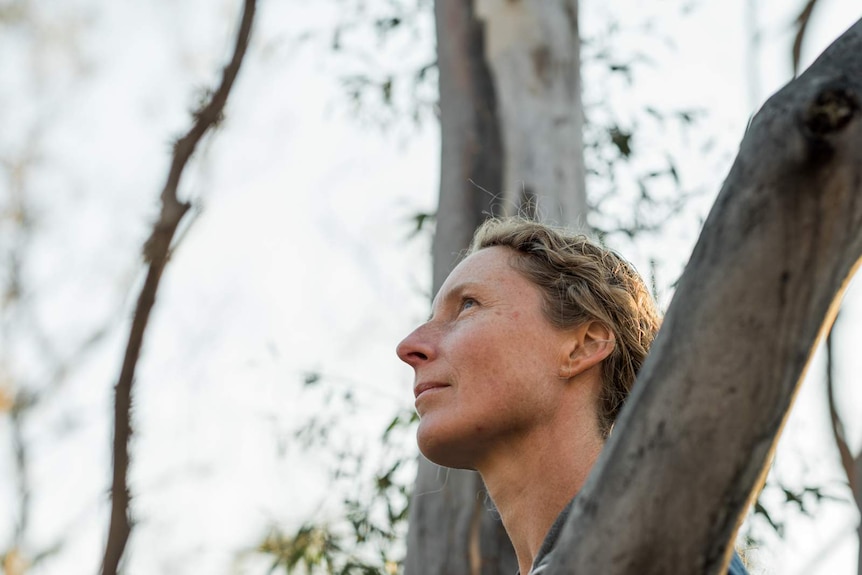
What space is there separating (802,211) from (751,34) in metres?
3.55

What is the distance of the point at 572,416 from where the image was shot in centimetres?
218

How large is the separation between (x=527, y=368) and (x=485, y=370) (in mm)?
88

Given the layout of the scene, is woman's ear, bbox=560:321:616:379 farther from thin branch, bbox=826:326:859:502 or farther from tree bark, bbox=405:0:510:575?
thin branch, bbox=826:326:859:502

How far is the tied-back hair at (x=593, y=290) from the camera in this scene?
2.29m

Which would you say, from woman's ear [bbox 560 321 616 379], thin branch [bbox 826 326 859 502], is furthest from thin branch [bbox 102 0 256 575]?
thin branch [bbox 826 326 859 502]

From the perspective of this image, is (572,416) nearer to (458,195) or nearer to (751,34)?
(458,195)

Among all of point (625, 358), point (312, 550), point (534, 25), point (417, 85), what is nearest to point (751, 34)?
point (534, 25)

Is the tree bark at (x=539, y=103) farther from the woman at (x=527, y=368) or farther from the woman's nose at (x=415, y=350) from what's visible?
A: the woman's nose at (x=415, y=350)

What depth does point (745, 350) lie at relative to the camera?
97cm

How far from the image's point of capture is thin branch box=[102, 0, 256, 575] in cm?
69

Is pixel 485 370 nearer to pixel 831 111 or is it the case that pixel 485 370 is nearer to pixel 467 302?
pixel 467 302

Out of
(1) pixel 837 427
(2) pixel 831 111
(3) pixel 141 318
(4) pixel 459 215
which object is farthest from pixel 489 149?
(3) pixel 141 318

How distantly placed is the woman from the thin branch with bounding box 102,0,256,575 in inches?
52.9

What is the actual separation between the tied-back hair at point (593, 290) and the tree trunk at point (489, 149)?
1.03 metres
